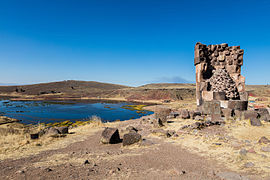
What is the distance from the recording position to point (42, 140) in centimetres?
840

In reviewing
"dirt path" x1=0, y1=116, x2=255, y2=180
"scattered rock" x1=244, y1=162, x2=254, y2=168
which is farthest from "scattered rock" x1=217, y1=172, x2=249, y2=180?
"scattered rock" x1=244, y1=162, x2=254, y2=168

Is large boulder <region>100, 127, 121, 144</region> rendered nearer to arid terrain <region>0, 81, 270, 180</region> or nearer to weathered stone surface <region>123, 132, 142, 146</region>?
arid terrain <region>0, 81, 270, 180</region>

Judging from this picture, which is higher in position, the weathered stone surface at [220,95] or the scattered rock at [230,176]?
the weathered stone surface at [220,95]

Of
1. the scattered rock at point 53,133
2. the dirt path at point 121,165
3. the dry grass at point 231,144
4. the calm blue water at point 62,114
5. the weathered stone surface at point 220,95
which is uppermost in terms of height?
the weathered stone surface at point 220,95

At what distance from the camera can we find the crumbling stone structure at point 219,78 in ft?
39.5

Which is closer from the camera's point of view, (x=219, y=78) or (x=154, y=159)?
(x=154, y=159)

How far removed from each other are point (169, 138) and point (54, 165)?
16.7 ft

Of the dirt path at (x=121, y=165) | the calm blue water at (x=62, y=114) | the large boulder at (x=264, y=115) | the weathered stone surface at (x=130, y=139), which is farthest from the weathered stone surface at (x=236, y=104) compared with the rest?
the calm blue water at (x=62, y=114)

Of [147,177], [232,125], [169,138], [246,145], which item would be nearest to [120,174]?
[147,177]

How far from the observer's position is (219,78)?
1321 cm

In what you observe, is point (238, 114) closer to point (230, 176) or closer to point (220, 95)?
point (220, 95)

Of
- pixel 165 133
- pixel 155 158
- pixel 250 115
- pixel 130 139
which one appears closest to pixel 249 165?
pixel 155 158

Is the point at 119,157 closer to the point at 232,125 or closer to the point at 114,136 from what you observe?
the point at 114,136

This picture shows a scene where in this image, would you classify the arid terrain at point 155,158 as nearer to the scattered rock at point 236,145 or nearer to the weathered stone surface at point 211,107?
the scattered rock at point 236,145
